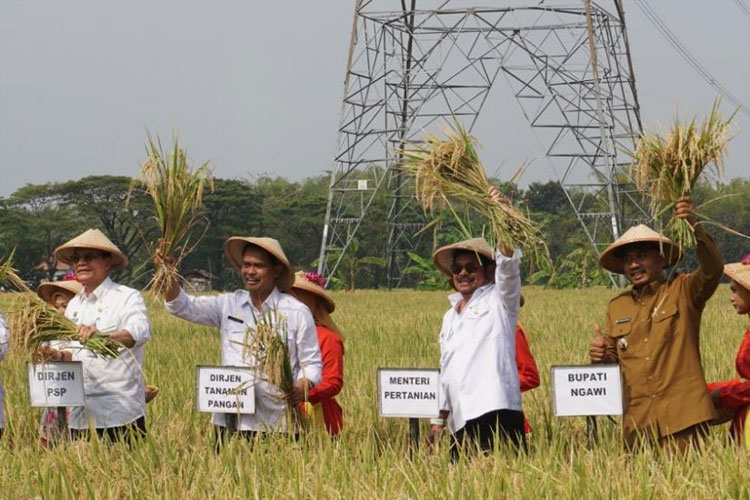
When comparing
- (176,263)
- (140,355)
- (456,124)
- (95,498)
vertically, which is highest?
(456,124)

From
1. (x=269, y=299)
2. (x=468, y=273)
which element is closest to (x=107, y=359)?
(x=269, y=299)

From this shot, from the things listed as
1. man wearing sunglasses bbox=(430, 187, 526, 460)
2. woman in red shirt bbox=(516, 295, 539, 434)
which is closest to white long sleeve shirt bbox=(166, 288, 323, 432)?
man wearing sunglasses bbox=(430, 187, 526, 460)

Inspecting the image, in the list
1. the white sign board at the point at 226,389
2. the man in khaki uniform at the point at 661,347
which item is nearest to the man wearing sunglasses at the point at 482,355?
the man in khaki uniform at the point at 661,347

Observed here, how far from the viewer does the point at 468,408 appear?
Result: 5.03 meters

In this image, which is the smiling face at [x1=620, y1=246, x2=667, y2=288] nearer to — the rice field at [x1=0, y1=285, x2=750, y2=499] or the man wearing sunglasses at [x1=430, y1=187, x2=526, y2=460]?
the man wearing sunglasses at [x1=430, y1=187, x2=526, y2=460]

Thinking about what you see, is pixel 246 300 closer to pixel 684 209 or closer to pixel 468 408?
pixel 468 408

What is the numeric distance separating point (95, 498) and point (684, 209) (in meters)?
2.36

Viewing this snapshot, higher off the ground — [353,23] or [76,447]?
[353,23]

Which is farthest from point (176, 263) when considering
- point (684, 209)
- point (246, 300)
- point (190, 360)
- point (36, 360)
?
point (190, 360)

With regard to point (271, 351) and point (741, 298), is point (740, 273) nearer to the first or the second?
point (741, 298)

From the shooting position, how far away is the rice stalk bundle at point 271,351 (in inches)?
195

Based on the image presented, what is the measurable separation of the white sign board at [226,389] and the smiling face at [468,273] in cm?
93

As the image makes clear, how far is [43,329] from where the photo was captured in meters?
5.19

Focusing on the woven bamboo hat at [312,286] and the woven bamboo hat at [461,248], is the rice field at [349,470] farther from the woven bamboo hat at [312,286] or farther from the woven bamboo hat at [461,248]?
the woven bamboo hat at [461,248]
